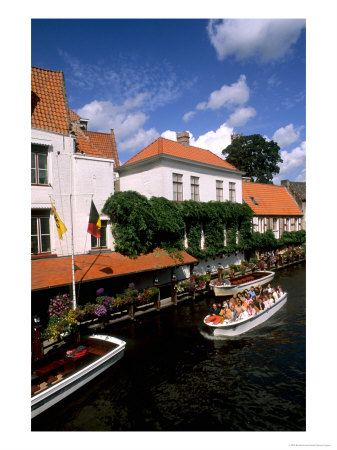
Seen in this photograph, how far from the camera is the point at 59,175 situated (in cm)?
1341

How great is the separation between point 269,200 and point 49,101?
83.2 ft

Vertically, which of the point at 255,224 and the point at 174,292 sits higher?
the point at 255,224

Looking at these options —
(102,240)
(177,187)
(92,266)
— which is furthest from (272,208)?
(92,266)

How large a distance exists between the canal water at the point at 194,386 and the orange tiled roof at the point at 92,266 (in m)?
2.87

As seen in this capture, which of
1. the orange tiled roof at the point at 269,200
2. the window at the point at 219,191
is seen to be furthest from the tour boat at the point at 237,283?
the orange tiled roof at the point at 269,200

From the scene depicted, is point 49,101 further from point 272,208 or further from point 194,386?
point 272,208

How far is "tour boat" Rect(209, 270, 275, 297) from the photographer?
722 inches

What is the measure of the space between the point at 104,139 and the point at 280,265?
21.3m


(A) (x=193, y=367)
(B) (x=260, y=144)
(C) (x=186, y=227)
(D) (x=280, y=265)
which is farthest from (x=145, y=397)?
(B) (x=260, y=144)

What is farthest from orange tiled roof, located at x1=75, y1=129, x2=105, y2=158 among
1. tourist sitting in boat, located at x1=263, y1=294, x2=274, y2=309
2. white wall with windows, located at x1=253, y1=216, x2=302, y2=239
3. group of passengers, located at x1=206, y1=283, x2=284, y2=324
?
white wall with windows, located at x1=253, y1=216, x2=302, y2=239

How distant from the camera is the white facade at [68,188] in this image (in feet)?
42.3

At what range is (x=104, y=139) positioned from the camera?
27531 millimetres
